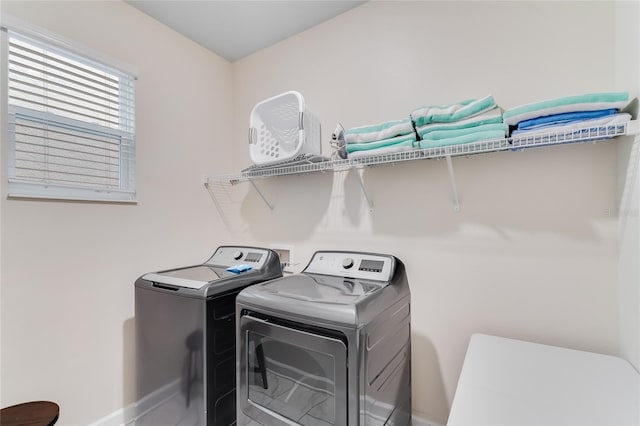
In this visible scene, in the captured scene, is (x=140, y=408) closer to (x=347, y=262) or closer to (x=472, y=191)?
(x=347, y=262)

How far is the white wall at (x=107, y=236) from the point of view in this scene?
1462 mm

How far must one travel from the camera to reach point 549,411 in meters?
0.83

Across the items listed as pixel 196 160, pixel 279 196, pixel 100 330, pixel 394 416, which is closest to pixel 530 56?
pixel 279 196

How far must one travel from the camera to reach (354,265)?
1607 millimetres

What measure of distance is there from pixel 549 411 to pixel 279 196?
1.85 m

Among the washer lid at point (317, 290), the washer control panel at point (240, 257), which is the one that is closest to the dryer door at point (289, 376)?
the washer lid at point (317, 290)

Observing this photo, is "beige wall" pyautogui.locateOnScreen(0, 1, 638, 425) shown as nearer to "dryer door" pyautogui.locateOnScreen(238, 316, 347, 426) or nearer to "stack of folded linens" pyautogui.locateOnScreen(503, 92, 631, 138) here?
"stack of folded linens" pyautogui.locateOnScreen(503, 92, 631, 138)

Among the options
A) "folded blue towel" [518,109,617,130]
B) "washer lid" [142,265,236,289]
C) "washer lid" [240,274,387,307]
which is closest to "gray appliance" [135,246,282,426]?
"washer lid" [142,265,236,289]

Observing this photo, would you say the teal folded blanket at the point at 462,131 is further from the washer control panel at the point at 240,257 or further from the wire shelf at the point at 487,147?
the washer control panel at the point at 240,257

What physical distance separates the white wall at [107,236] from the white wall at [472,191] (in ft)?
2.72

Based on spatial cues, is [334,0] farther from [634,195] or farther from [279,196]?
[634,195]

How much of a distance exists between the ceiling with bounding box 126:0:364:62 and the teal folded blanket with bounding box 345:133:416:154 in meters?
1.04

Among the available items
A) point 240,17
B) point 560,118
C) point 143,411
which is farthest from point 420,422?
point 240,17

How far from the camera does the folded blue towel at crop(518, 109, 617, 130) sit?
110cm
